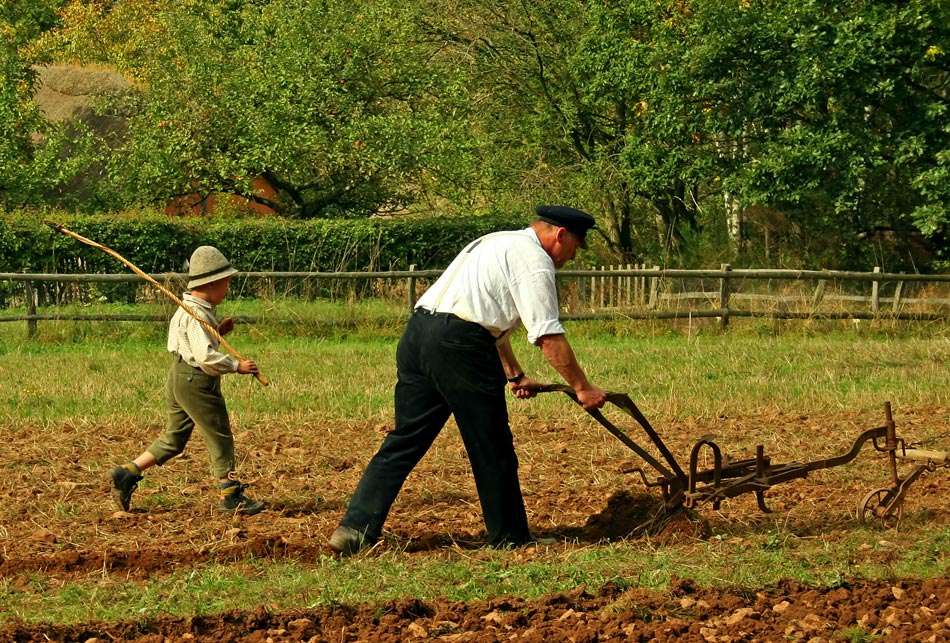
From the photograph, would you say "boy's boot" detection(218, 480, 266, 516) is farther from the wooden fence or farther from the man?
the wooden fence

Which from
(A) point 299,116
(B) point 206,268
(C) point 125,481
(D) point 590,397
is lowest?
(C) point 125,481

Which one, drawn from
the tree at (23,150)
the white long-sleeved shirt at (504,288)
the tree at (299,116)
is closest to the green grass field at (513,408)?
the white long-sleeved shirt at (504,288)

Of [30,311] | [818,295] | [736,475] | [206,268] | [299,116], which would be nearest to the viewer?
[736,475]

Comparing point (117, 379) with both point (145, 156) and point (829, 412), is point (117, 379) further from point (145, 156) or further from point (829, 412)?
point (145, 156)

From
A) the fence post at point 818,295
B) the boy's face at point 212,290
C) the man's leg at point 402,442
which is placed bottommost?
the man's leg at point 402,442

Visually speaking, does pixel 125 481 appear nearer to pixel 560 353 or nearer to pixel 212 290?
pixel 212 290

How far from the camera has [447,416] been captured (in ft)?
19.8

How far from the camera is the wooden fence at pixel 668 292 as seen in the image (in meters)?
17.0

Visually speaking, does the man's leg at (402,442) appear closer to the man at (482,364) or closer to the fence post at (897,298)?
the man at (482,364)

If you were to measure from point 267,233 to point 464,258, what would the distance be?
15156mm

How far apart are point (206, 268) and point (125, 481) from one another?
134 centimetres

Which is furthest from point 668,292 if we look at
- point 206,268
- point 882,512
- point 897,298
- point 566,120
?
point 206,268

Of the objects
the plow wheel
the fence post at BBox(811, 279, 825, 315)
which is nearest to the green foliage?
the fence post at BBox(811, 279, 825, 315)

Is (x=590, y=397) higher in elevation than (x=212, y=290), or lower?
lower
